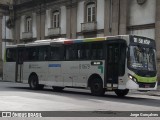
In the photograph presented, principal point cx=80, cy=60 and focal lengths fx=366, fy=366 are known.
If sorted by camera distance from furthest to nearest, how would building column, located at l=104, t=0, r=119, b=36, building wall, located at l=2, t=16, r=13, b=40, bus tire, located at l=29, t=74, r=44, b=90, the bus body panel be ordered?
building wall, located at l=2, t=16, r=13, b=40
building column, located at l=104, t=0, r=119, b=36
the bus body panel
bus tire, located at l=29, t=74, r=44, b=90

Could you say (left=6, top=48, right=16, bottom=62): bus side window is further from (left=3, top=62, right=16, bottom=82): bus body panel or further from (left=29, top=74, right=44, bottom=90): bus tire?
(left=29, top=74, right=44, bottom=90): bus tire

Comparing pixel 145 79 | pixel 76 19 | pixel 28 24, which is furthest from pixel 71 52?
pixel 28 24

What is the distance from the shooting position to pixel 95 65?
65.3ft

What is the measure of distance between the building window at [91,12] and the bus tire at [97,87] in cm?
1634

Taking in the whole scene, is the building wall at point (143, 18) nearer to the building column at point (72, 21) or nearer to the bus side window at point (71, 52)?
the building column at point (72, 21)

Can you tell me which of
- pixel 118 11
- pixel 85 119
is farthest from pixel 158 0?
pixel 85 119

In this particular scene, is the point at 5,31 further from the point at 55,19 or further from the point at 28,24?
the point at 55,19

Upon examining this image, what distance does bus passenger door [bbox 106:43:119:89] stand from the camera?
18.8 metres

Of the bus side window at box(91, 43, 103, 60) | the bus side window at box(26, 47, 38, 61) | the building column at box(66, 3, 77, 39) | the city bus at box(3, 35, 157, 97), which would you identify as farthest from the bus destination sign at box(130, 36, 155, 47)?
the building column at box(66, 3, 77, 39)

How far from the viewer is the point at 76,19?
3784 centimetres

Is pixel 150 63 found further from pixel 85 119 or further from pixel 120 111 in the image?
pixel 85 119

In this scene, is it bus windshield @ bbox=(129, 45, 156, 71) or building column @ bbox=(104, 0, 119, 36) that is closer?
bus windshield @ bbox=(129, 45, 156, 71)

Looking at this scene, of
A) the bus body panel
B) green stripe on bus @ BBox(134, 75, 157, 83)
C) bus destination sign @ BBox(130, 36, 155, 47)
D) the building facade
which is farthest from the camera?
the building facade

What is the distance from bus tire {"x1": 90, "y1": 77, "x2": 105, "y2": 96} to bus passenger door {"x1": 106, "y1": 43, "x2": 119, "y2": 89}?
1.77 feet
